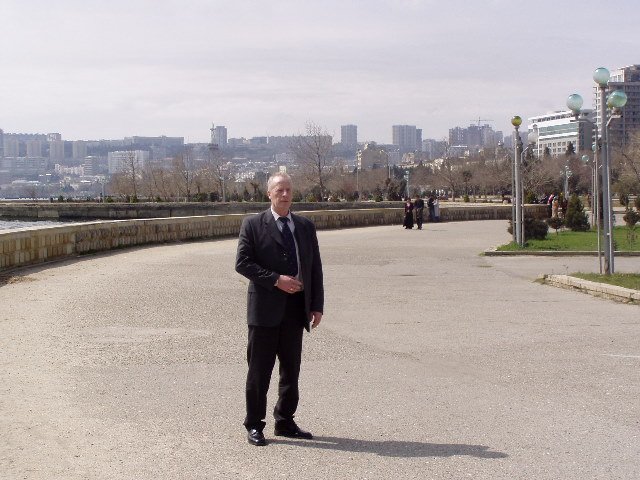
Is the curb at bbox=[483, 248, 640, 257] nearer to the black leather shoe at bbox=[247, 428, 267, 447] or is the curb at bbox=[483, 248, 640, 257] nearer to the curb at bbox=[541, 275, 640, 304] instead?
the curb at bbox=[541, 275, 640, 304]

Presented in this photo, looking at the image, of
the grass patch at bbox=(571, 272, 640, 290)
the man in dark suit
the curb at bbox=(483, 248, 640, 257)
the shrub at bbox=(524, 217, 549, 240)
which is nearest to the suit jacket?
the man in dark suit

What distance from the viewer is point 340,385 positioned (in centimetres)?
844

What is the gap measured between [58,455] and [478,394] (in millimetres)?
3593

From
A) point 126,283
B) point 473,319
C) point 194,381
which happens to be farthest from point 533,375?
point 126,283

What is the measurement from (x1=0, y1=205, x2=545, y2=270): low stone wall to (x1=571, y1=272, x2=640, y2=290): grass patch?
1072cm

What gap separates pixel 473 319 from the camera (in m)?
12.9

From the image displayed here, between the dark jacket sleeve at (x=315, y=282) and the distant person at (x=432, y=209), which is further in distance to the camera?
the distant person at (x=432, y=209)

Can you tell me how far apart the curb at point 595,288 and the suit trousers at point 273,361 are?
363 inches

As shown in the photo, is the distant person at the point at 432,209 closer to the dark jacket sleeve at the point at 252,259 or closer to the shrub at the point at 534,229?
the shrub at the point at 534,229

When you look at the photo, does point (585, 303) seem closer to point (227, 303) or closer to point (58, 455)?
point (227, 303)

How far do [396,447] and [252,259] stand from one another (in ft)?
5.35

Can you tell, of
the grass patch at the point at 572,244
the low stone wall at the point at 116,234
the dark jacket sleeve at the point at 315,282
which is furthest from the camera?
the grass patch at the point at 572,244

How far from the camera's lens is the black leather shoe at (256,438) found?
Result: 21.2 ft

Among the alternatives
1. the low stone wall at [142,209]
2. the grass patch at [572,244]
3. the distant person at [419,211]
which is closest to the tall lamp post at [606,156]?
the grass patch at [572,244]
